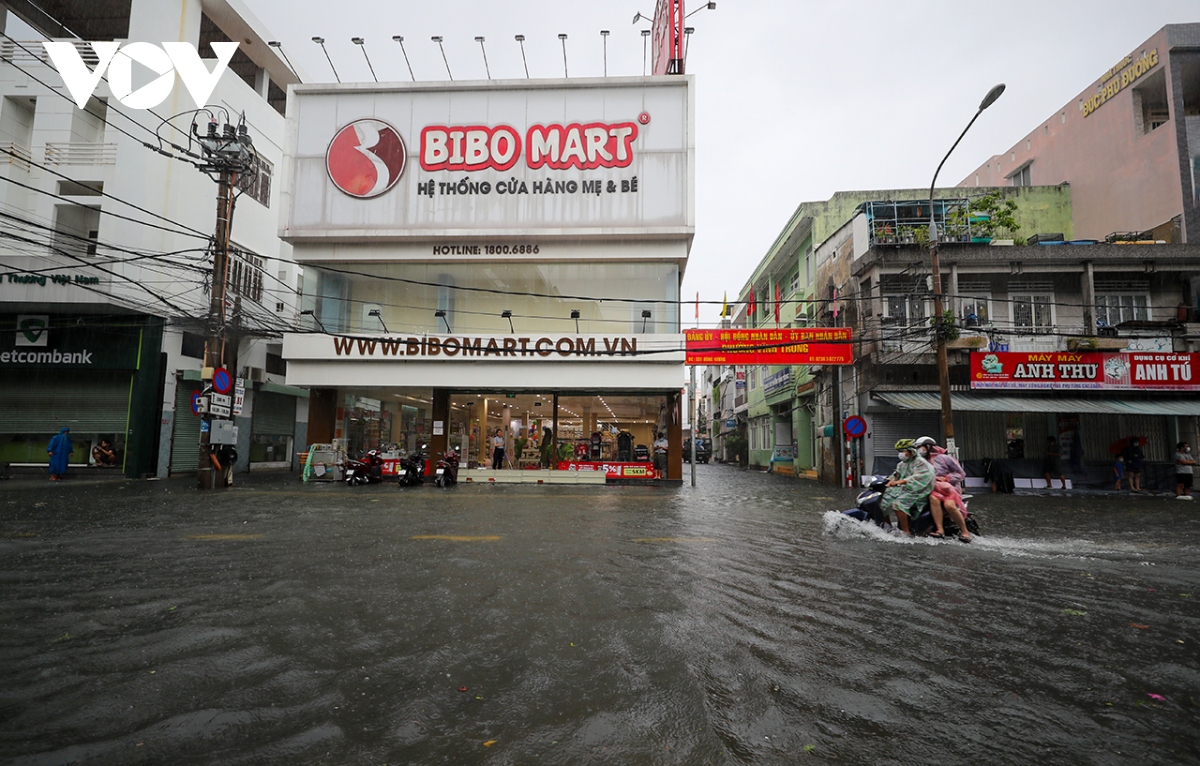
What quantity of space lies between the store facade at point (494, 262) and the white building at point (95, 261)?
3765 mm

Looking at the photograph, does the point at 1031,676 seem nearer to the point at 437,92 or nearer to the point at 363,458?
the point at 363,458

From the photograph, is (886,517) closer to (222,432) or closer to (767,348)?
(767,348)

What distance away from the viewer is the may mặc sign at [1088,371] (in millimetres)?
20422

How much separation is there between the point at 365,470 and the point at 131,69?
1678cm

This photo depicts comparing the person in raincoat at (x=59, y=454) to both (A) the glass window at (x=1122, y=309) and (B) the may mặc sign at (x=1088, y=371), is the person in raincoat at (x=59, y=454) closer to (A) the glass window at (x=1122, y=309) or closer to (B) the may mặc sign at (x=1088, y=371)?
(B) the may mặc sign at (x=1088, y=371)

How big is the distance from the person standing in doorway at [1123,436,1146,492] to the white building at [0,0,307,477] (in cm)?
2894

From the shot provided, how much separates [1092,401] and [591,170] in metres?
19.0

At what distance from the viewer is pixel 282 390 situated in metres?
27.9

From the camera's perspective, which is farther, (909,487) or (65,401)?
(65,401)

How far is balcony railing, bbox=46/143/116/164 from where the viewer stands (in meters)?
20.8

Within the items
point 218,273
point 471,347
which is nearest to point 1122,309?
point 471,347

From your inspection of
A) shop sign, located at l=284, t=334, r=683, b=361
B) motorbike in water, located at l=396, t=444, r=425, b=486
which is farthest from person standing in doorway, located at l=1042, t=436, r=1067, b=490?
motorbike in water, located at l=396, t=444, r=425, b=486

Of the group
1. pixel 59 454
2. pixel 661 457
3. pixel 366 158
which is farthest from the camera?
pixel 366 158

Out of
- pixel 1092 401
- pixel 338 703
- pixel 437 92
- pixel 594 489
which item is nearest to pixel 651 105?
pixel 437 92
